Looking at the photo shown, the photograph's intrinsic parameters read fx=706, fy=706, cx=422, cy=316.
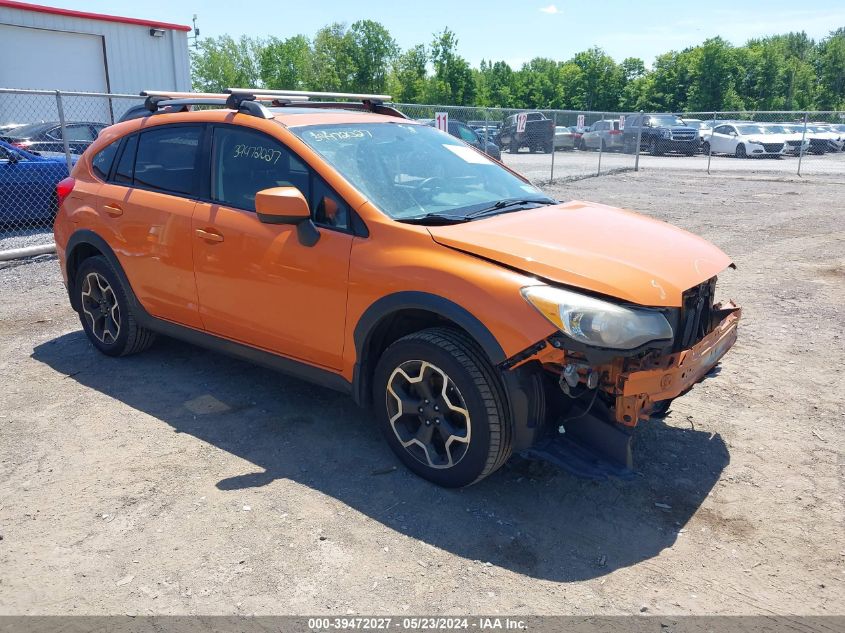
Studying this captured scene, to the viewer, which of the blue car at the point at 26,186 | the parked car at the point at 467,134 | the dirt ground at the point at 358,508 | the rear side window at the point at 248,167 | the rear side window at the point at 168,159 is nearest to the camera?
the dirt ground at the point at 358,508

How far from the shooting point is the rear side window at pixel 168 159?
455cm

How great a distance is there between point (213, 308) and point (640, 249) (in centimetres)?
257

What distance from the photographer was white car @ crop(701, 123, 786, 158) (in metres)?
27.7

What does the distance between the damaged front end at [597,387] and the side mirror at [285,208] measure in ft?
4.52

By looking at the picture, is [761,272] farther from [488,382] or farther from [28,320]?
[28,320]

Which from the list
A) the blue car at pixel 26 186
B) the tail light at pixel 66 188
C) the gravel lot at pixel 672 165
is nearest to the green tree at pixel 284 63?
the gravel lot at pixel 672 165

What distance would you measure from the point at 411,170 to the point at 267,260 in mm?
997

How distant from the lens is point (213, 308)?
174 inches

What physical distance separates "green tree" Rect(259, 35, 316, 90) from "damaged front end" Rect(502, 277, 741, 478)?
221ft

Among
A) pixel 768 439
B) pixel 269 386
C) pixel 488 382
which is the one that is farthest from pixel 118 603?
pixel 768 439

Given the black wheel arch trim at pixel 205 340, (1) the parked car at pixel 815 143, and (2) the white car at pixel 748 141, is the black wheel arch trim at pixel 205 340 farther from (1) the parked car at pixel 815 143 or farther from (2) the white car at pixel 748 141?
(1) the parked car at pixel 815 143

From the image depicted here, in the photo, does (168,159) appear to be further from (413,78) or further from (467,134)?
(413,78)

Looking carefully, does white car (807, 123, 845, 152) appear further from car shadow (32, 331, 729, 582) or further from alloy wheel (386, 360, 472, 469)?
alloy wheel (386, 360, 472, 469)

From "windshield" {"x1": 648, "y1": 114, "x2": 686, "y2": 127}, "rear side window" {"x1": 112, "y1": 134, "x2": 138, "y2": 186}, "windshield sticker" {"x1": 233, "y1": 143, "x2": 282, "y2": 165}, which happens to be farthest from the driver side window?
"windshield" {"x1": 648, "y1": 114, "x2": 686, "y2": 127}
